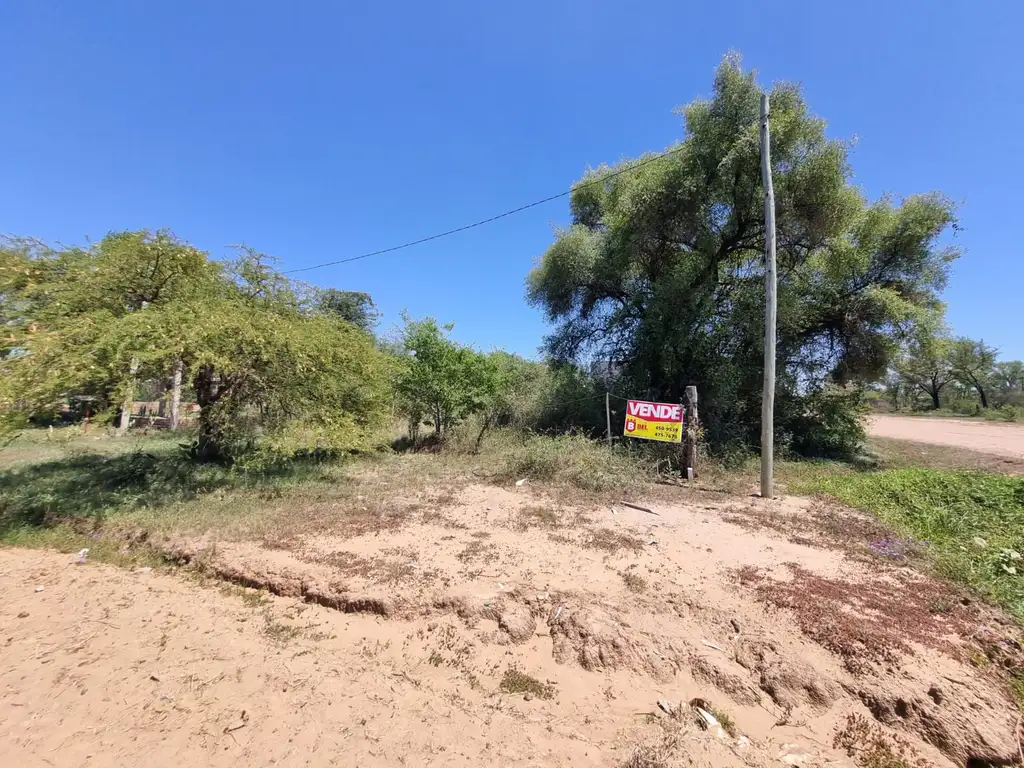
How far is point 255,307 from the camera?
780 cm

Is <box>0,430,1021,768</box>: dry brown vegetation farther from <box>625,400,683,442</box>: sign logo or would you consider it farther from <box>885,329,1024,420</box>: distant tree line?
<box>885,329,1024,420</box>: distant tree line

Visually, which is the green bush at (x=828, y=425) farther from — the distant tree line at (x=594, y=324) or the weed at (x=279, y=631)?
the weed at (x=279, y=631)

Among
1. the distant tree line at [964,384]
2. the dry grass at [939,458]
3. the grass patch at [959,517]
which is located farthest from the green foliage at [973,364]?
the grass patch at [959,517]

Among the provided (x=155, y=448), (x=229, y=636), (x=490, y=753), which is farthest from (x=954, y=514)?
(x=155, y=448)

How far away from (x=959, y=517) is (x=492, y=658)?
636 cm

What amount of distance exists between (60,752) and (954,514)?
884 cm

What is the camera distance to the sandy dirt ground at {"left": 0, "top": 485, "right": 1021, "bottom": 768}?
2.38 metres

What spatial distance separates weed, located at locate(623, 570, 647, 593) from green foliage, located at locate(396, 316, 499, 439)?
7.67 m

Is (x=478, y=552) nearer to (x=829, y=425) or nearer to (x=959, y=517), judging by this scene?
(x=959, y=517)

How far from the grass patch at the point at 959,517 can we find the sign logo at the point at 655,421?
2.50 meters

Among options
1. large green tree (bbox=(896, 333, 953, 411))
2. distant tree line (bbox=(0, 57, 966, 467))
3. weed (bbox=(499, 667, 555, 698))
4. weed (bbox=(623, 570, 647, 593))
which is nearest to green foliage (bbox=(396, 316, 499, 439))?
distant tree line (bbox=(0, 57, 966, 467))

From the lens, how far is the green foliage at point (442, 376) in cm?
1132

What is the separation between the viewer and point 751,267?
42.1 ft

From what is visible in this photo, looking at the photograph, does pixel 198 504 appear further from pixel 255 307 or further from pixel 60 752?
pixel 60 752
